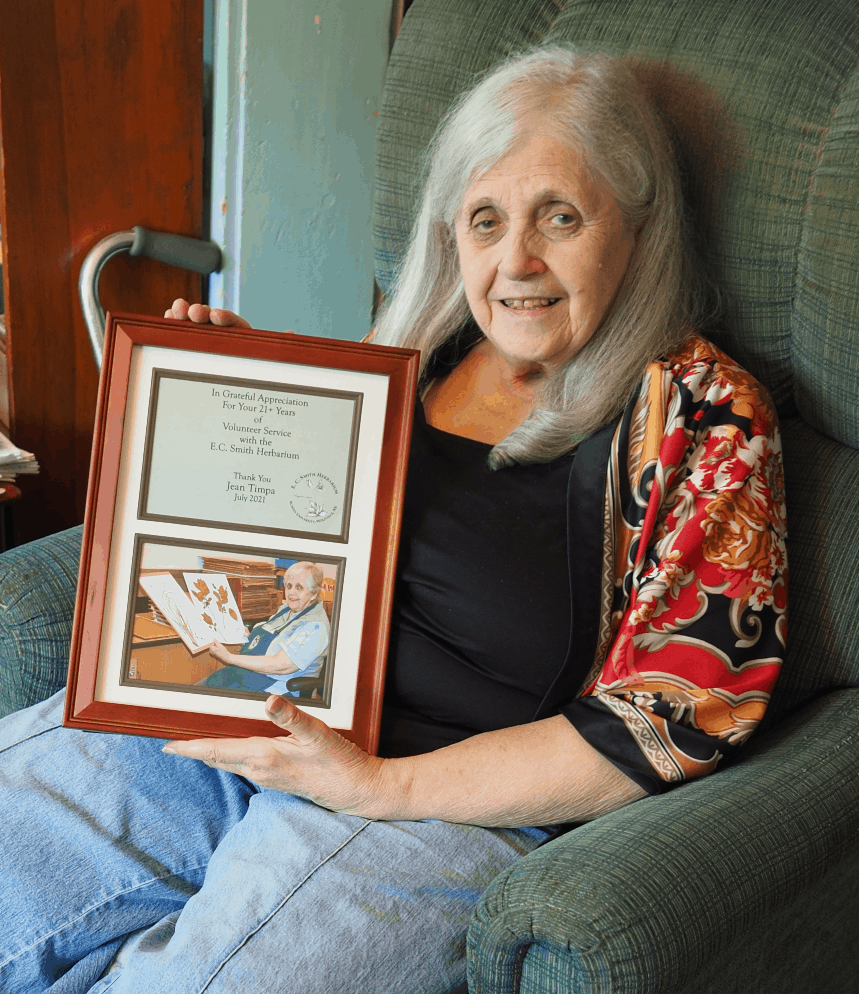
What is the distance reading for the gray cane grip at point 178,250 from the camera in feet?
5.50

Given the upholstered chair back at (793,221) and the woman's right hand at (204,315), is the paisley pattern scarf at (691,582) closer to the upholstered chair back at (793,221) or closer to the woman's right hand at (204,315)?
the upholstered chair back at (793,221)

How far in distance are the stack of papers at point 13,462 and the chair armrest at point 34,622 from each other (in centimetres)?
25

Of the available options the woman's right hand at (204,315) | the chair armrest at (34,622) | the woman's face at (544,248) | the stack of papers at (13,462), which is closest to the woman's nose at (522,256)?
the woman's face at (544,248)

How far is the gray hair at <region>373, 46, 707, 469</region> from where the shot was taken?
3.75 feet

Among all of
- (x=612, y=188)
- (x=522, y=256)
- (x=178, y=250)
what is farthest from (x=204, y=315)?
(x=178, y=250)

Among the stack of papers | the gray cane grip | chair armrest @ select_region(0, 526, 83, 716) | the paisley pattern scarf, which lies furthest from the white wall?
the paisley pattern scarf

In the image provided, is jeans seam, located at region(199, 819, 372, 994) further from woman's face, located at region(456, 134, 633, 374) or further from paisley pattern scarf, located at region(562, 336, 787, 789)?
woman's face, located at region(456, 134, 633, 374)

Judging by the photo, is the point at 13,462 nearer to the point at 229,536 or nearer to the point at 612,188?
the point at 229,536

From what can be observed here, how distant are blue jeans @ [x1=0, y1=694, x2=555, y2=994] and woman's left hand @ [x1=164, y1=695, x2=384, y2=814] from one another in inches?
1.1

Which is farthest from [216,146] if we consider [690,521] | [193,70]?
[690,521]

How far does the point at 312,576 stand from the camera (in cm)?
107

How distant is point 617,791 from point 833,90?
2.71ft

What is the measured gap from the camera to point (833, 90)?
1.13m

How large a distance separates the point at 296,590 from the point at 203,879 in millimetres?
357
